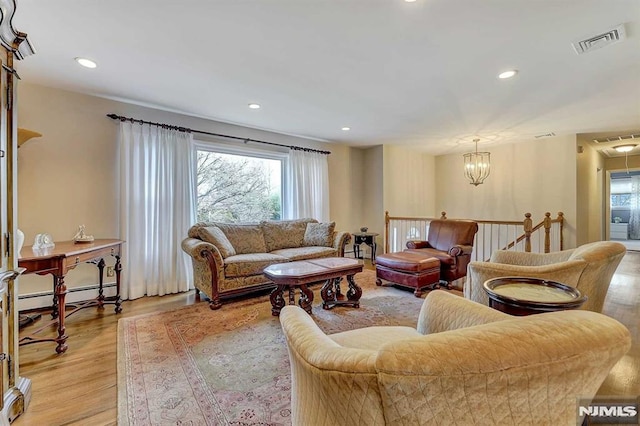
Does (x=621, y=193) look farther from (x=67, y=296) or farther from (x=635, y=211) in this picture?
(x=67, y=296)

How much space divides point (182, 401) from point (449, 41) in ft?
10.1

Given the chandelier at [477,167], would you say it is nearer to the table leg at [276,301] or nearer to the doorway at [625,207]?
→ the table leg at [276,301]

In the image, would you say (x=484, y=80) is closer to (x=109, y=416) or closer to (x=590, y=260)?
(x=590, y=260)

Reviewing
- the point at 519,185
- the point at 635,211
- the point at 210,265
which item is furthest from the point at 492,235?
the point at 635,211

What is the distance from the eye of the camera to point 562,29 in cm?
205

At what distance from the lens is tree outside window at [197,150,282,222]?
4.31 metres

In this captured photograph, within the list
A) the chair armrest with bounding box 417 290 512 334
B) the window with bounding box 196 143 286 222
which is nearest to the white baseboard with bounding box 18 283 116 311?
the window with bounding box 196 143 286 222

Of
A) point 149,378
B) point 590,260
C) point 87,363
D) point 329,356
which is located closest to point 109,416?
point 149,378

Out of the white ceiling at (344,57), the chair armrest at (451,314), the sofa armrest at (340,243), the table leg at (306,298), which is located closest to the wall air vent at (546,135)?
the white ceiling at (344,57)

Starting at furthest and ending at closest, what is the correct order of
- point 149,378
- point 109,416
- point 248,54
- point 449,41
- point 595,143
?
point 595,143 → point 248,54 → point 449,41 → point 149,378 → point 109,416

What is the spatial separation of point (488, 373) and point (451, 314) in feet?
2.64

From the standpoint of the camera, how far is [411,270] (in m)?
3.63

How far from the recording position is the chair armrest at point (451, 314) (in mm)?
1192

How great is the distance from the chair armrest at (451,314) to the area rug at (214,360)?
92 cm
